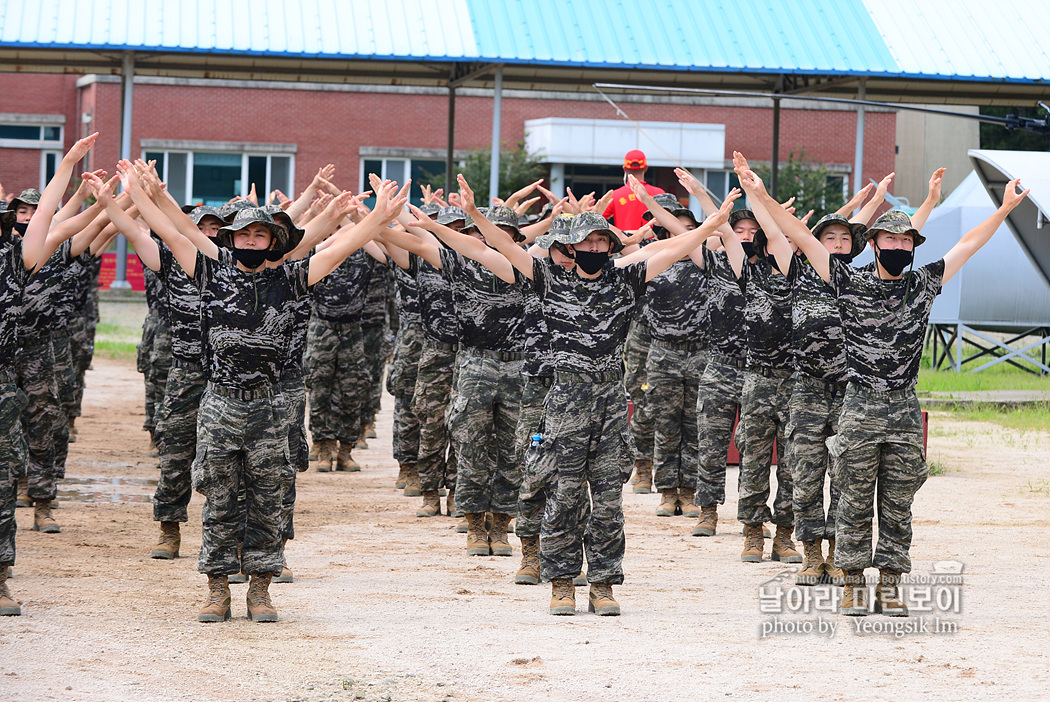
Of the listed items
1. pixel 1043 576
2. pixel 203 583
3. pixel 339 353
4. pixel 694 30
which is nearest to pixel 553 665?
pixel 203 583

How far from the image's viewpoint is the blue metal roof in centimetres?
2006

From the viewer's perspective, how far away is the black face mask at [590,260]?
24.0ft

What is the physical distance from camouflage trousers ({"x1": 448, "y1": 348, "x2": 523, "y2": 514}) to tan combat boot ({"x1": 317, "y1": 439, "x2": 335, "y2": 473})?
13.3ft

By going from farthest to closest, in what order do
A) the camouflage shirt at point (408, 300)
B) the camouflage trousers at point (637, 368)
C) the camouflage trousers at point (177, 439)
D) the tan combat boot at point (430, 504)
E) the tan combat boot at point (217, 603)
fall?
1. the camouflage trousers at point (637, 368)
2. the camouflage shirt at point (408, 300)
3. the tan combat boot at point (430, 504)
4. the camouflage trousers at point (177, 439)
5. the tan combat boot at point (217, 603)

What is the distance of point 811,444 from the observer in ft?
26.8

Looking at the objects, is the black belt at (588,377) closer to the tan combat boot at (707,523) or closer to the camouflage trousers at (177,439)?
the camouflage trousers at (177,439)

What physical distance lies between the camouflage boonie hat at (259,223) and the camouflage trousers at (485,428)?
232 centimetres

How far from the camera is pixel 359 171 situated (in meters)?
39.0

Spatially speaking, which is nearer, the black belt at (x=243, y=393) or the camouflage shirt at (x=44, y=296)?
the black belt at (x=243, y=393)

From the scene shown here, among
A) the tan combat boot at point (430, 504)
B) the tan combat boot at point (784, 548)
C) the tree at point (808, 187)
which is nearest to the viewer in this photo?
the tan combat boot at point (784, 548)

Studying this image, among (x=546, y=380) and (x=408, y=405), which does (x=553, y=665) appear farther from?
(x=408, y=405)

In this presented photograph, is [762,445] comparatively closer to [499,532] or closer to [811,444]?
[811,444]

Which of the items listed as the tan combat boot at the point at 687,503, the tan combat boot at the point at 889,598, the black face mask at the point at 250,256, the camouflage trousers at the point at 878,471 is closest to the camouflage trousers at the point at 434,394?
the tan combat boot at the point at 687,503

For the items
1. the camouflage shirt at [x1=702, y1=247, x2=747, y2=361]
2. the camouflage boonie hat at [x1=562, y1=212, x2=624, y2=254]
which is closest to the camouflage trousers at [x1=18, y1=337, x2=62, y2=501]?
the camouflage boonie hat at [x1=562, y1=212, x2=624, y2=254]
